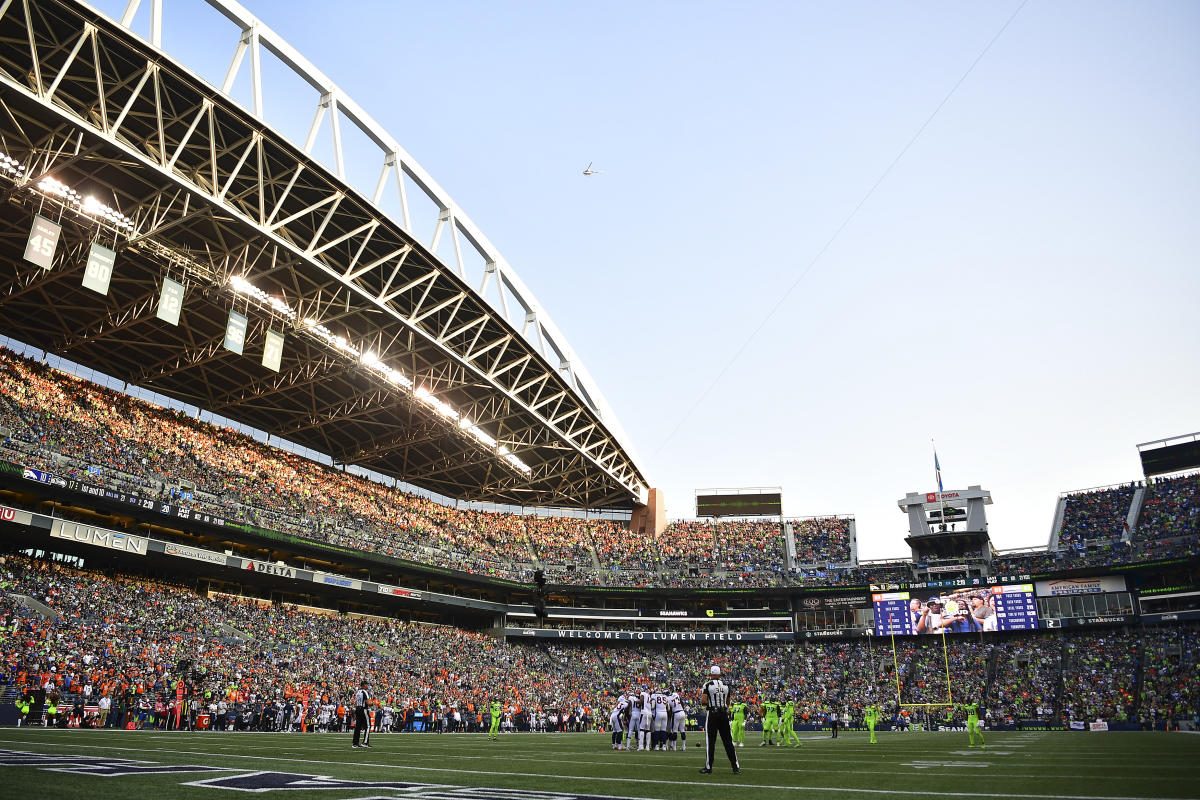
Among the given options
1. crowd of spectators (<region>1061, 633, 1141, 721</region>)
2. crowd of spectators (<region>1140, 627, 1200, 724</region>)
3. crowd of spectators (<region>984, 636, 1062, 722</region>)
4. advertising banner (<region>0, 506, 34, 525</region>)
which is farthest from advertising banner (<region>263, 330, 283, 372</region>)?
crowd of spectators (<region>1140, 627, 1200, 724</region>)

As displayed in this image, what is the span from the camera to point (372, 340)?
41406 mm

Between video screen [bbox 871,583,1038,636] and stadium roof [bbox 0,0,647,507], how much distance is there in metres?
23.0

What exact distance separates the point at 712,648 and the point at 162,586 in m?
39.7

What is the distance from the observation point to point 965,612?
2085 inches

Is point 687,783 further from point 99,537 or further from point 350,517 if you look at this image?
point 350,517

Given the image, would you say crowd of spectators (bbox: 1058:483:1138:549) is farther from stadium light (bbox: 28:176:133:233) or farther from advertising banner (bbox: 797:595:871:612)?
stadium light (bbox: 28:176:133:233)

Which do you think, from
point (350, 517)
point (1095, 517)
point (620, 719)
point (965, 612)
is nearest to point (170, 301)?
point (620, 719)

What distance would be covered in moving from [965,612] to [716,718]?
4858 cm

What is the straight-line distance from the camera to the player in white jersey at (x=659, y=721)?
70.5 ft

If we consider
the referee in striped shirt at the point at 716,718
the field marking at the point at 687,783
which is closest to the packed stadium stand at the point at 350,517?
the field marking at the point at 687,783

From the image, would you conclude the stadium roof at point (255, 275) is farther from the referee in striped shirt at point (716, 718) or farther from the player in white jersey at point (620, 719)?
the referee in striped shirt at point (716, 718)

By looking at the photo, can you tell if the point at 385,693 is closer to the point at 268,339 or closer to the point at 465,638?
the point at 465,638

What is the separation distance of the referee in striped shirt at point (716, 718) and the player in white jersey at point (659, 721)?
990cm

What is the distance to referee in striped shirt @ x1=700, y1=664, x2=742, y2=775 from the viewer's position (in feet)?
37.3
